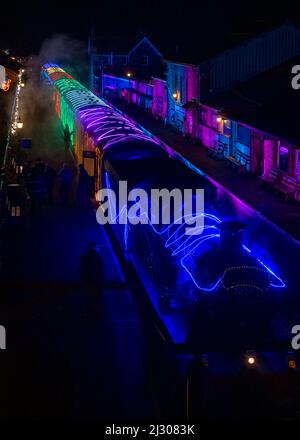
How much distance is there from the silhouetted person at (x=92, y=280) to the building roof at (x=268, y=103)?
34.4ft

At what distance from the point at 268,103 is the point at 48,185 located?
1160 centimetres

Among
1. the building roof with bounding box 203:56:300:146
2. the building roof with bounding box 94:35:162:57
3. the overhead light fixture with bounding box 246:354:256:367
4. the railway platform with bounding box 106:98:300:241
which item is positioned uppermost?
the building roof with bounding box 94:35:162:57

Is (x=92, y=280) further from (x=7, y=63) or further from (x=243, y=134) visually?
(x=243, y=134)

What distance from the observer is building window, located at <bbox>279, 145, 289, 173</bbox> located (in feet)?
72.0

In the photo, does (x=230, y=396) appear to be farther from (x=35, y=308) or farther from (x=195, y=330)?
(x=35, y=308)

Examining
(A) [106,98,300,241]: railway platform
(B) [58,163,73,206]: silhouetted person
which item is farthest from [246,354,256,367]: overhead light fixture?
(B) [58,163,73,206]: silhouetted person

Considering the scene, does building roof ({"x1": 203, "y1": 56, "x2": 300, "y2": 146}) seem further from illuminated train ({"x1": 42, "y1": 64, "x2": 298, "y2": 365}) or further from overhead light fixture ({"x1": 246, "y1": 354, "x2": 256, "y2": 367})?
overhead light fixture ({"x1": 246, "y1": 354, "x2": 256, "y2": 367})

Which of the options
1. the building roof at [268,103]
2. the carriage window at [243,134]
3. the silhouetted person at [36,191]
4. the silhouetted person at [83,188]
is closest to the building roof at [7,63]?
the silhouetted person at [36,191]

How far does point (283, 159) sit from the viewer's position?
2225cm

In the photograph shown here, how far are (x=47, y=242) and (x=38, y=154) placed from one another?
1304 centimetres

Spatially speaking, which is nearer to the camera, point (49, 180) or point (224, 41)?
point (49, 180)

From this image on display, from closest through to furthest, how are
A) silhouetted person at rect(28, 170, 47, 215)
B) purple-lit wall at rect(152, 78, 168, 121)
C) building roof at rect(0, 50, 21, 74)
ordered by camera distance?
1. silhouetted person at rect(28, 170, 47, 215)
2. building roof at rect(0, 50, 21, 74)
3. purple-lit wall at rect(152, 78, 168, 121)

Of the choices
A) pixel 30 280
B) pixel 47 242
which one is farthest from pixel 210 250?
pixel 47 242

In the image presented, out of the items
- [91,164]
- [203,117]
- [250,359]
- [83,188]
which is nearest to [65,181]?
[83,188]
